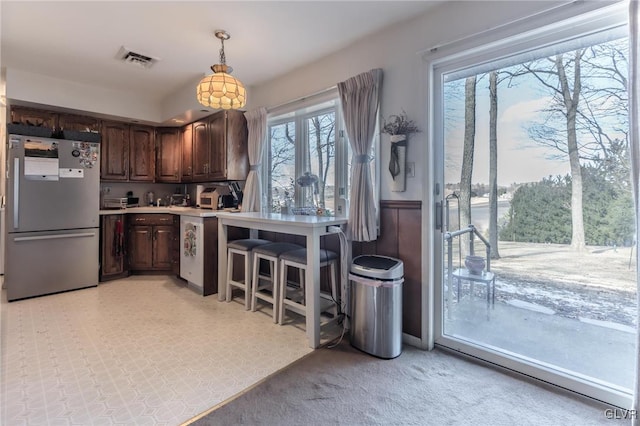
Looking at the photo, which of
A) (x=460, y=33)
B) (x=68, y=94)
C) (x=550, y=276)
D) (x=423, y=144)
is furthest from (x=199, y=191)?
(x=550, y=276)

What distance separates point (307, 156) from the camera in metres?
3.38

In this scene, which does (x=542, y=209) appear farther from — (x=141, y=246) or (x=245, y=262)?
(x=141, y=246)

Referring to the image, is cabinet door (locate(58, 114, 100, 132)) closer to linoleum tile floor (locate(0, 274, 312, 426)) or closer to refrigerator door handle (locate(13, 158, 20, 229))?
refrigerator door handle (locate(13, 158, 20, 229))

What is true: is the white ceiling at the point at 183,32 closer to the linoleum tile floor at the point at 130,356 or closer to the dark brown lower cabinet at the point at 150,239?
the dark brown lower cabinet at the point at 150,239

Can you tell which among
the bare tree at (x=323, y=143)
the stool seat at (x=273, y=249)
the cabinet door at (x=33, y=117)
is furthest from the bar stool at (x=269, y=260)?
the cabinet door at (x=33, y=117)

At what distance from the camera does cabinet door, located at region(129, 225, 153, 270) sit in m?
4.22

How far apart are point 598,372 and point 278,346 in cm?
206

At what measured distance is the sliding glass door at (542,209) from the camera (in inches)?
67.4

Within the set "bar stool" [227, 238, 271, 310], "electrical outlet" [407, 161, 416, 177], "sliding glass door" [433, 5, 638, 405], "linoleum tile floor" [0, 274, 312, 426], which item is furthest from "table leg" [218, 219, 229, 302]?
"sliding glass door" [433, 5, 638, 405]

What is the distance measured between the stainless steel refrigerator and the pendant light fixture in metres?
2.32

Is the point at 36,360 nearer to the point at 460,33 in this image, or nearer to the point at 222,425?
the point at 222,425

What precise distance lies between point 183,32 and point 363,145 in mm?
1832

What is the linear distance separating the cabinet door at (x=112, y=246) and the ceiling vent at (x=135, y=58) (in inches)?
78.9

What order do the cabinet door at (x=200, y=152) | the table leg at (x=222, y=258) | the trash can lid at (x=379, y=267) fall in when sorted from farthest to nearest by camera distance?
the cabinet door at (x=200, y=152) → the table leg at (x=222, y=258) → the trash can lid at (x=379, y=267)
